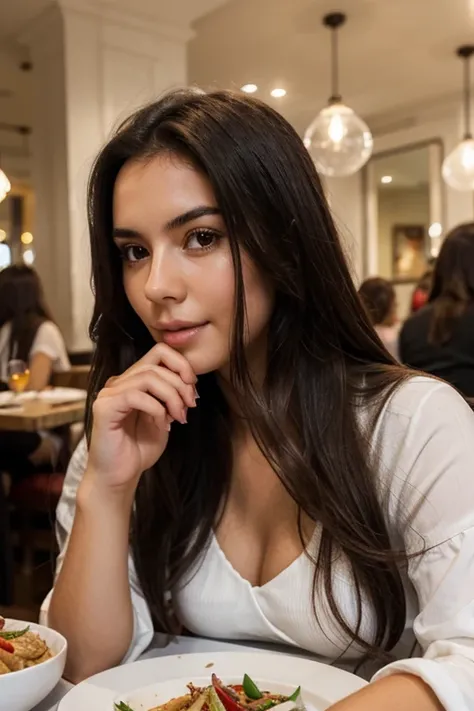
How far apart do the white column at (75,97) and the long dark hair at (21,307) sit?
1.82 ft

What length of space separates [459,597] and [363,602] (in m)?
0.16

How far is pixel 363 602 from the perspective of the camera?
2.88 ft

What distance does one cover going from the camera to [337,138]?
14.3 ft

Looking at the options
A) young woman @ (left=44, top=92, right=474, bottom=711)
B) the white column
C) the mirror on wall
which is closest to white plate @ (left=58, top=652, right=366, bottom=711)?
young woman @ (left=44, top=92, right=474, bottom=711)

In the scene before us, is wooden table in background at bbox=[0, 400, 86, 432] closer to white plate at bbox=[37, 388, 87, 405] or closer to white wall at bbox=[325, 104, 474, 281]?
white plate at bbox=[37, 388, 87, 405]

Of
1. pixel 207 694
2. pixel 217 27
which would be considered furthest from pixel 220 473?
pixel 217 27

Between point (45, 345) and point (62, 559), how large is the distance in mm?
2719

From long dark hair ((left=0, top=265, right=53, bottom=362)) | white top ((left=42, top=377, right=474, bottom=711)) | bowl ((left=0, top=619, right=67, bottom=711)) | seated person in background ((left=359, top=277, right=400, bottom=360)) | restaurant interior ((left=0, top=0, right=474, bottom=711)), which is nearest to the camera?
bowl ((left=0, top=619, right=67, bottom=711))

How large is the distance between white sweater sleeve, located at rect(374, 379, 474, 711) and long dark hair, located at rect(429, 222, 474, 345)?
1.79 meters

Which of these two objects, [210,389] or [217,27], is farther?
[217,27]

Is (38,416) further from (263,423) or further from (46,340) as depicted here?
(263,423)

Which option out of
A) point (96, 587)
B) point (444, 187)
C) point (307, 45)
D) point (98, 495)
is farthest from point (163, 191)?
point (444, 187)

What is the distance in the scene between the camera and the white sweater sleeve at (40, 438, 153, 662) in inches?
36.9

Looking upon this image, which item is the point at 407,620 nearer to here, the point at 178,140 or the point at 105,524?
the point at 105,524
